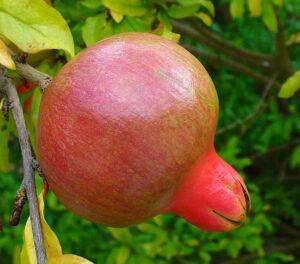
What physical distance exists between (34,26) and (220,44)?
1.56m

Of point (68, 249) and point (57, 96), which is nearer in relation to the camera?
point (57, 96)

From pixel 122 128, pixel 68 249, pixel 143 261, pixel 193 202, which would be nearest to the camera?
pixel 122 128

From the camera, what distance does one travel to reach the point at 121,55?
99 centimetres

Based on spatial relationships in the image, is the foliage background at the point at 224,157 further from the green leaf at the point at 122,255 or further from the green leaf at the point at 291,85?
the green leaf at the point at 291,85

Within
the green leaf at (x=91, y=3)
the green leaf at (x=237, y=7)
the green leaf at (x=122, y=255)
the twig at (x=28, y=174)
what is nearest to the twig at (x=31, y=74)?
the twig at (x=28, y=174)

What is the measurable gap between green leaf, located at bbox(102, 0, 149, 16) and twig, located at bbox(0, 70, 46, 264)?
15.6 inches

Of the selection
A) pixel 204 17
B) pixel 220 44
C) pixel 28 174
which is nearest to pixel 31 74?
pixel 28 174

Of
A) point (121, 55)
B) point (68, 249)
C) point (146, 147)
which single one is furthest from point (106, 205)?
point (68, 249)

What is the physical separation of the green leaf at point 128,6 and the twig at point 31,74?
34 cm

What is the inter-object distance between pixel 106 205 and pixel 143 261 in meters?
1.45

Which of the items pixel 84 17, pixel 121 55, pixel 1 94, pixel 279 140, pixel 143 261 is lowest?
pixel 279 140

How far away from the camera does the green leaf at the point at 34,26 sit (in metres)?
1.10

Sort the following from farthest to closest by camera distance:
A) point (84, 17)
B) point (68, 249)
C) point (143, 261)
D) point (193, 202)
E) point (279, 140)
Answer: point (279, 140), point (68, 249), point (143, 261), point (84, 17), point (193, 202)

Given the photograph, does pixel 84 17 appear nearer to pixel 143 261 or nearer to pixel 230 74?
pixel 143 261
